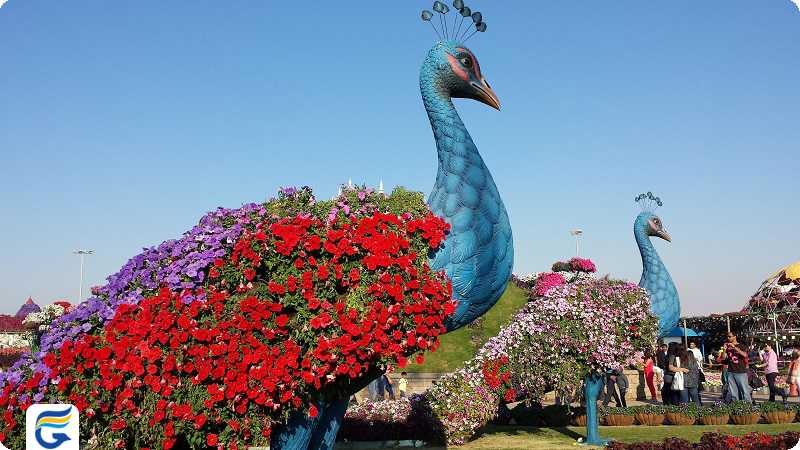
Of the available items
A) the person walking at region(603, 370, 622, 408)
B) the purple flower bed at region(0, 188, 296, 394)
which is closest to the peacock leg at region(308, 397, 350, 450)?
the purple flower bed at region(0, 188, 296, 394)

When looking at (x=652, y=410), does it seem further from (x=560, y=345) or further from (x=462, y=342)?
(x=462, y=342)

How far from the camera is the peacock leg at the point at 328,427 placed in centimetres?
632

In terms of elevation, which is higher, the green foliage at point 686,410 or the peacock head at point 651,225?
the peacock head at point 651,225

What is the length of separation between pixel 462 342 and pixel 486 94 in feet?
59.9

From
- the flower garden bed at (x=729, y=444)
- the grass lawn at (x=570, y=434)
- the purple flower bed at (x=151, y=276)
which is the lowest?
the grass lawn at (x=570, y=434)

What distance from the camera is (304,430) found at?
5.91m

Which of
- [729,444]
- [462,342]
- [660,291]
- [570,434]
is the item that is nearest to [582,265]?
[462,342]

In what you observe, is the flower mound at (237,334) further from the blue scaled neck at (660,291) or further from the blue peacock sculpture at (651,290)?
the blue scaled neck at (660,291)

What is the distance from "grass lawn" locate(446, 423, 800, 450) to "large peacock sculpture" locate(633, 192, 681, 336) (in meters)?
2.05

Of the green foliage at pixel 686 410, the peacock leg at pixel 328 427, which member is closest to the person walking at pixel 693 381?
the green foliage at pixel 686 410

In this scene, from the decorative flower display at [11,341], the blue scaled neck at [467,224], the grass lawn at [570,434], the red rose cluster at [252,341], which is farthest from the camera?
the decorative flower display at [11,341]

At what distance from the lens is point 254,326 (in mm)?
5297

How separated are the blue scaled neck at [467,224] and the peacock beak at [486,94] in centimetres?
48

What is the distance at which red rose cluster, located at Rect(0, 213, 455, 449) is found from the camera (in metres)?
5.13
